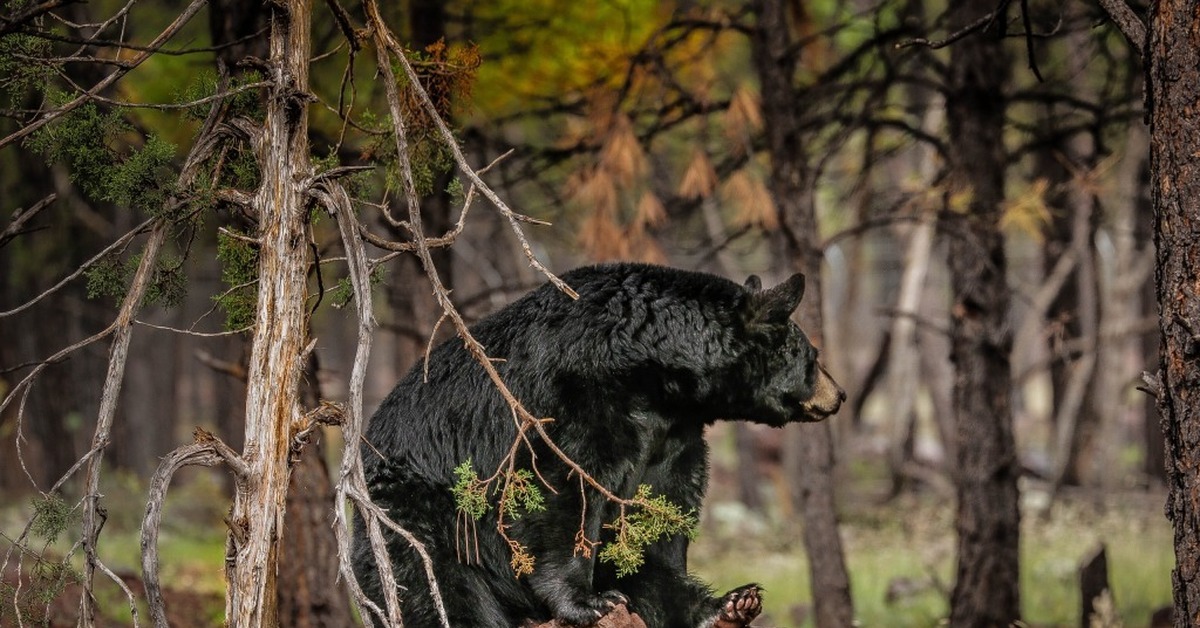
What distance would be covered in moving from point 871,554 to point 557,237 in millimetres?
4567

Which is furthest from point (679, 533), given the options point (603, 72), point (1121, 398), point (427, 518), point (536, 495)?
point (1121, 398)

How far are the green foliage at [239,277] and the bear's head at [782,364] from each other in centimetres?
193

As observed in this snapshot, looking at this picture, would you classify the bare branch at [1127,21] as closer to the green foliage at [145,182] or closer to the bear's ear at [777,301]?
Result: the bear's ear at [777,301]

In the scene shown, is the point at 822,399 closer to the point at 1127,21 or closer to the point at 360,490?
the point at 1127,21

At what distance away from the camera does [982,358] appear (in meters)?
7.26

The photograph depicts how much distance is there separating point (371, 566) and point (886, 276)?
86.9 feet

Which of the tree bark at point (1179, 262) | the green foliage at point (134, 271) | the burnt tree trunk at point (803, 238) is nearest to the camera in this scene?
the tree bark at point (1179, 262)

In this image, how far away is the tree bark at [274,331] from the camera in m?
3.32

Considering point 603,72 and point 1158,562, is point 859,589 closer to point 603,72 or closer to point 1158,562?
point 1158,562

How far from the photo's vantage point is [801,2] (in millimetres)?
7742

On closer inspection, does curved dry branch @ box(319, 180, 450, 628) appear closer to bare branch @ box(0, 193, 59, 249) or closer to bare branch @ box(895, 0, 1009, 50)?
bare branch @ box(0, 193, 59, 249)

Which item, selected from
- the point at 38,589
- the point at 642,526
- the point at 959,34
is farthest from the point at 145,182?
the point at 959,34

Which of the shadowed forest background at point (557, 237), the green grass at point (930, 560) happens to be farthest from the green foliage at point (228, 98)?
the green grass at point (930, 560)

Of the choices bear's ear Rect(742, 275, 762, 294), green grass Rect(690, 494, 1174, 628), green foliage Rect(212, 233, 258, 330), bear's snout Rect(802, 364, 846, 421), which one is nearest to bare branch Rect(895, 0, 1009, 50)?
bear's ear Rect(742, 275, 762, 294)
